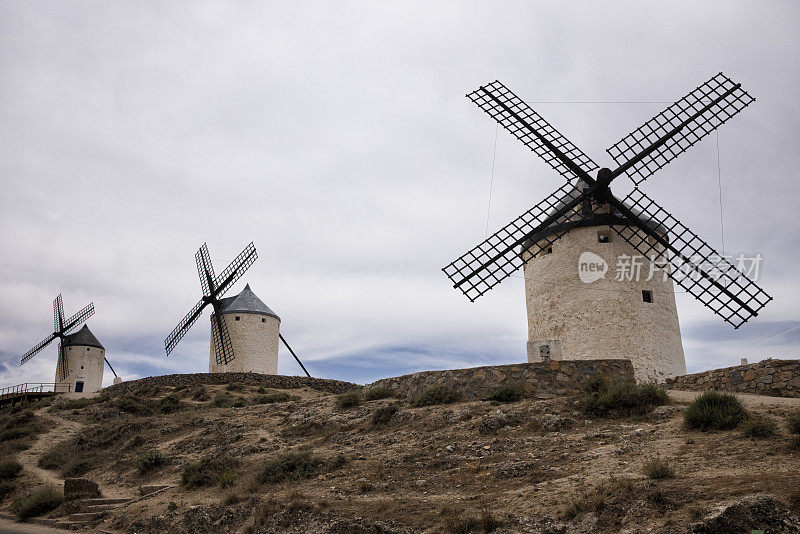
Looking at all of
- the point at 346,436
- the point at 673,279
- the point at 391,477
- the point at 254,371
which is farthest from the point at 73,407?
the point at 673,279

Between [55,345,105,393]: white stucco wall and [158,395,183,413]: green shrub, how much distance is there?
67.8ft

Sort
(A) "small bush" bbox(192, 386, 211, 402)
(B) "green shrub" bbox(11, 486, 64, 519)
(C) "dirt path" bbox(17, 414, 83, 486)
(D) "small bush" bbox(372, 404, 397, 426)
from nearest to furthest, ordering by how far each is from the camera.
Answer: (B) "green shrub" bbox(11, 486, 64, 519) → (D) "small bush" bbox(372, 404, 397, 426) → (C) "dirt path" bbox(17, 414, 83, 486) → (A) "small bush" bbox(192, 386, 211, 402)

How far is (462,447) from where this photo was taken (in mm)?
10094

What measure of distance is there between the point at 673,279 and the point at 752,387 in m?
5.33

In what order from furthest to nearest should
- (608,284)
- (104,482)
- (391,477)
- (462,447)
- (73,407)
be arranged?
(73,407) → (608,284) → (104,482) → (462,447) → (391,477)

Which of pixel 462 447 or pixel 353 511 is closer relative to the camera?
pixel 353 511

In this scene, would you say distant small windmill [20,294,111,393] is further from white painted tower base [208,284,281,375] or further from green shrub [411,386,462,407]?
green shrub [411,386,462,407]

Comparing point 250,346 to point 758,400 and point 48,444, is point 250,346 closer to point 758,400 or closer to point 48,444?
point 48,444

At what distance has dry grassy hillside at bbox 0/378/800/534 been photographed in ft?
21.4

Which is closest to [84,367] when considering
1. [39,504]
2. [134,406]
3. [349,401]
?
[134,406]

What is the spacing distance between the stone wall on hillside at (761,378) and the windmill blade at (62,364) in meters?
40.8

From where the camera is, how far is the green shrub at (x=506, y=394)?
12445mm

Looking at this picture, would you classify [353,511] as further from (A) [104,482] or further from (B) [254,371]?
(B) [254,371]

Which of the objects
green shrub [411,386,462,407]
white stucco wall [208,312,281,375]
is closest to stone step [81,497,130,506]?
green shrub [411,386,462,407]
